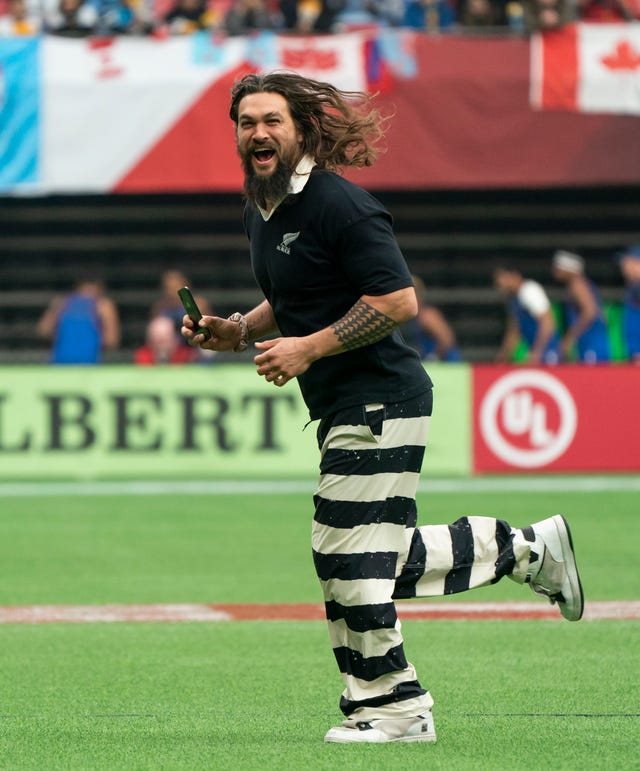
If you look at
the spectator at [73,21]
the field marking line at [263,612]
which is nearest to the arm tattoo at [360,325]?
the field marking line at [263,612]

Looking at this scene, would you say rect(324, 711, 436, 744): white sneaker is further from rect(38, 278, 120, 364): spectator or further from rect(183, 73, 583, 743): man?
rect(38, 278, 120, 364): spectator

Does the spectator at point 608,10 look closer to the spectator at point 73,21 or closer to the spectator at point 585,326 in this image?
the spectator at point 585,326

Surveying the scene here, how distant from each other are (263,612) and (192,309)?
347 cm

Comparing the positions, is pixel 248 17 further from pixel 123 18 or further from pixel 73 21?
pixel 73 21

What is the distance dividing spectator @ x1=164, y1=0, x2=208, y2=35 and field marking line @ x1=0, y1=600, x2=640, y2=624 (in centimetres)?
1171

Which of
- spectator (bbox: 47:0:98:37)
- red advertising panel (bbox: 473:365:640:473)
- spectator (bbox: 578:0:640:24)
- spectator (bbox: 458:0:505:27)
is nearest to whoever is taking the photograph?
red advertising panel (bbox: 473:365:640:473)

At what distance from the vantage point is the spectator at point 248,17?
1891 centimetres

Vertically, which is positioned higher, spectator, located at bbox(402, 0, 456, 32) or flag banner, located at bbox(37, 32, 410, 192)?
spectator, located at bbox(402, 0, 456, 32)

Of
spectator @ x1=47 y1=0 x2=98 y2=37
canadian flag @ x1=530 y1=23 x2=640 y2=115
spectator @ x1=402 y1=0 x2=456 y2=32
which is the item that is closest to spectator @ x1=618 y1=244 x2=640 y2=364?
canadian flag @ x1=530 y1=23 x2=640 y2=115

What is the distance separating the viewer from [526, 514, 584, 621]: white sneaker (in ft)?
18.4

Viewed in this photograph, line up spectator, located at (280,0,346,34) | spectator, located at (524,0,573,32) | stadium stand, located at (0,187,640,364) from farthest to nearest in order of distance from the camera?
stadium stand, located at (0,187,640,364) < spectator, located at (280,0,346,34) < spectator, located at (524,0,573,32)

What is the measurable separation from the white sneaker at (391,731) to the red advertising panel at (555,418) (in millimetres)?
11146

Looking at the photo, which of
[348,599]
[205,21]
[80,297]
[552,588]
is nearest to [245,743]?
[348,599]

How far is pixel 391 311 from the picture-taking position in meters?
4.96
